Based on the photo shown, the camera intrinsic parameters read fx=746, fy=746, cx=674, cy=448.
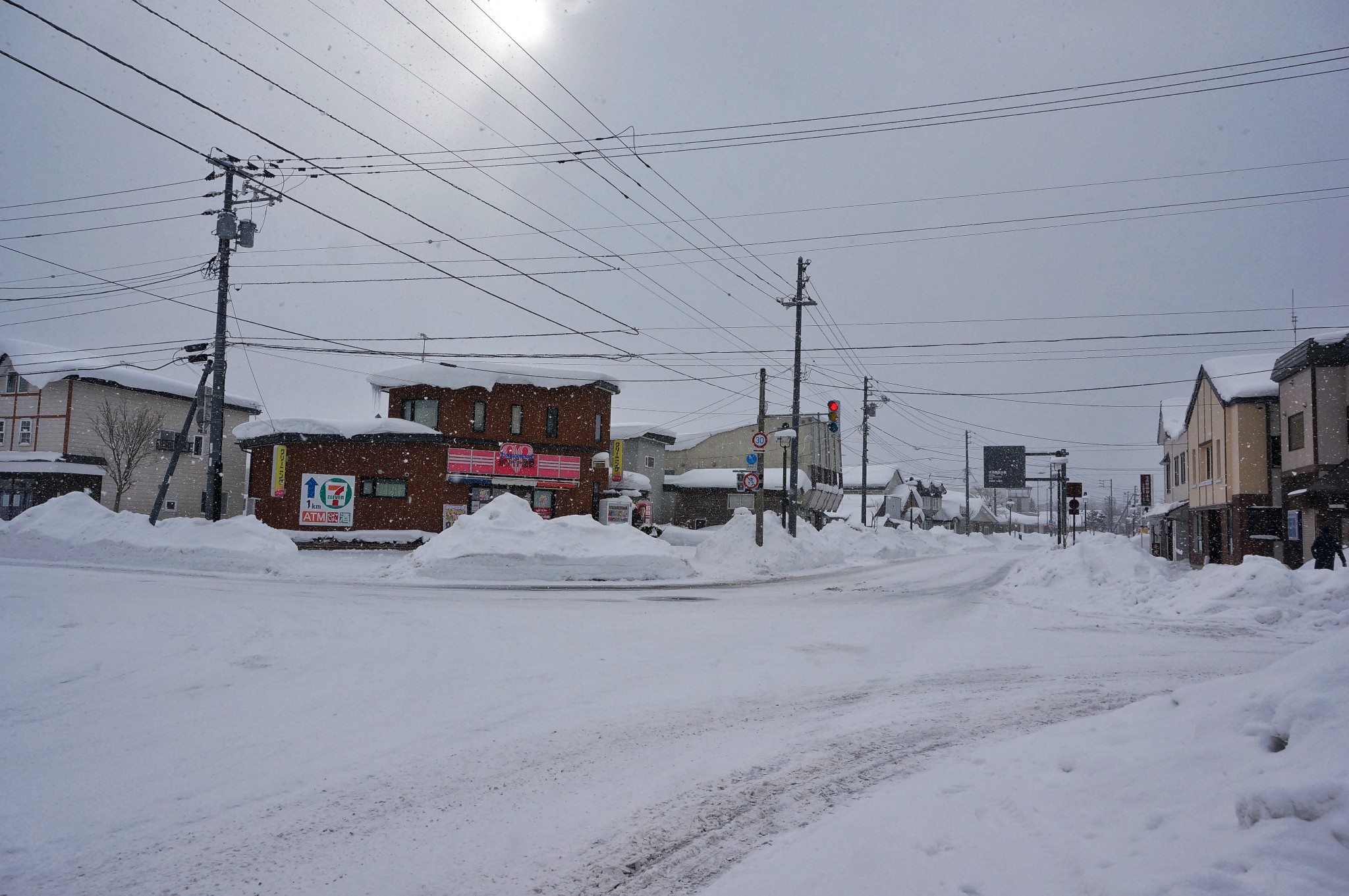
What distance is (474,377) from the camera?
35.1 m

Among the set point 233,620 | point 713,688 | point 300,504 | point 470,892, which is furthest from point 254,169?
point 470,892

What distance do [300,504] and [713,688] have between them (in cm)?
2891

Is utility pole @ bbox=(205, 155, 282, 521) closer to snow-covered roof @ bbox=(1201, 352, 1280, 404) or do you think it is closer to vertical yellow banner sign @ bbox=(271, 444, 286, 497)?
vertical yellow banner sign @ bbox=(271, 444, 286, 497)

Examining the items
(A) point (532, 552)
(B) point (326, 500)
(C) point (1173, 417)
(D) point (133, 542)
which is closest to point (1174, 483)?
(C) point (1173, 417)

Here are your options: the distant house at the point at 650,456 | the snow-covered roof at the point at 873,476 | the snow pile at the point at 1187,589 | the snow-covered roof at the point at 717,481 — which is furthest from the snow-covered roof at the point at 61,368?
the snow-covered roof at the point at 873,476

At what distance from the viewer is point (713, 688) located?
769 cm

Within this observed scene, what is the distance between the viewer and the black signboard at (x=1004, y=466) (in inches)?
2163

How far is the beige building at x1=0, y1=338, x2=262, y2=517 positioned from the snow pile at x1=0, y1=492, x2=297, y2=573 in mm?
17284

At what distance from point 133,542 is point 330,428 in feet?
37.6

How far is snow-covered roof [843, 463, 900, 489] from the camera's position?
3408 inches

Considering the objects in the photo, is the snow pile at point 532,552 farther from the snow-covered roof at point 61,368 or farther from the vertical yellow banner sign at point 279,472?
the snow-covered roof at point 61,368

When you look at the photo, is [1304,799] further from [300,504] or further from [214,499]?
[300,504]

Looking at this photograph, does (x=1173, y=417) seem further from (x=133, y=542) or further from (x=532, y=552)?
(x=133, y=542)

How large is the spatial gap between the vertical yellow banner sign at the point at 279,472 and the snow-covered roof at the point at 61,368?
16683 millimetres
